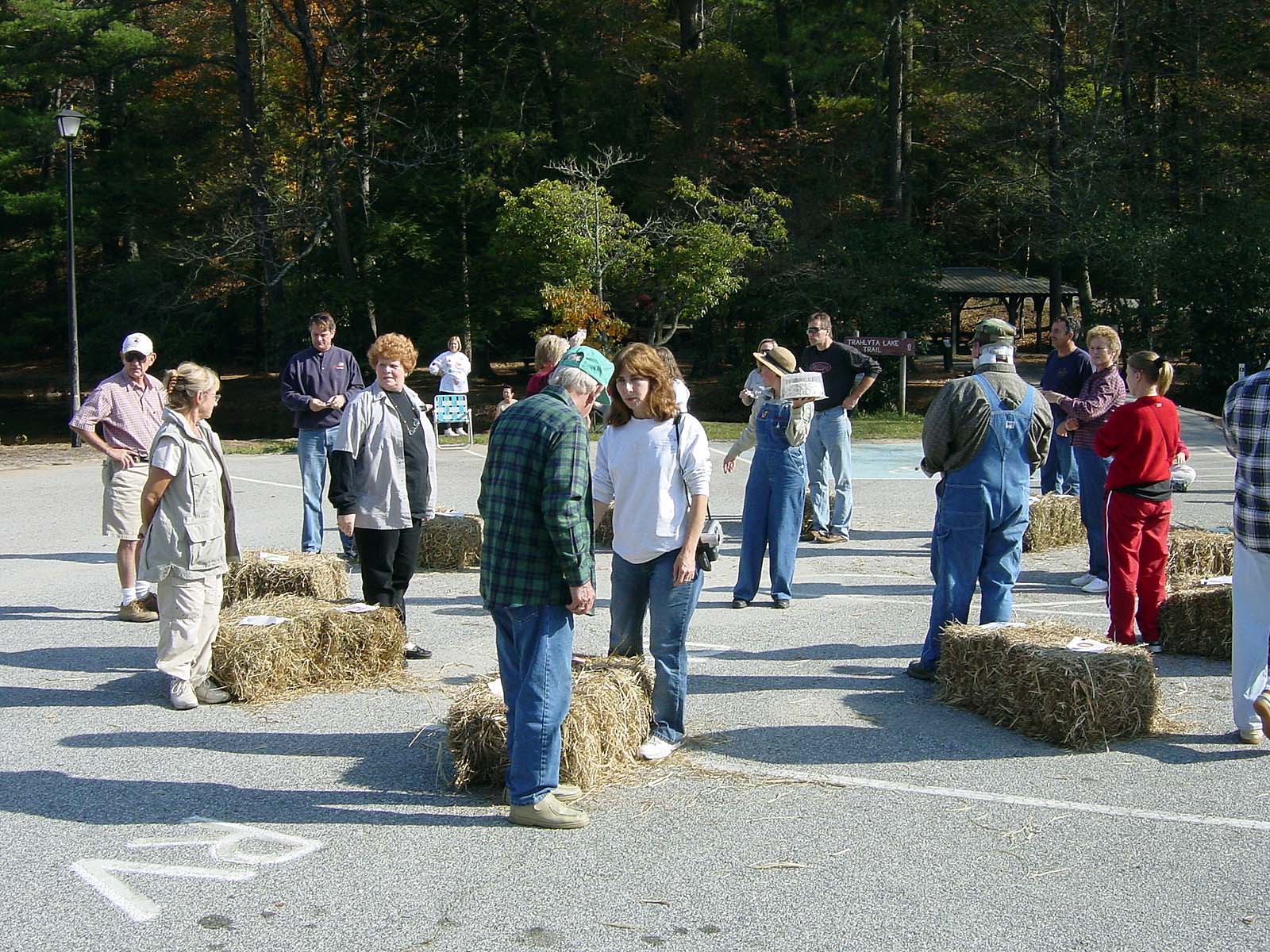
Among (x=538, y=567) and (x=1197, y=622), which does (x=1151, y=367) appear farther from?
(x=538, y=567)

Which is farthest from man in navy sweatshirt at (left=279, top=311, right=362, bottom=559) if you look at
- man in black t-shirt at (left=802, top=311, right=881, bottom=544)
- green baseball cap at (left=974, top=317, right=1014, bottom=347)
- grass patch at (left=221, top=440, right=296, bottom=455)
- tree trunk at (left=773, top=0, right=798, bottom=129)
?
tree trunk at (left=773, top=0, right=798, bottom=129)

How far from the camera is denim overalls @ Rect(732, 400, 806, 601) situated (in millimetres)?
8398

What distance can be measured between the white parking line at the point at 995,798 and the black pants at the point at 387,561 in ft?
7.89

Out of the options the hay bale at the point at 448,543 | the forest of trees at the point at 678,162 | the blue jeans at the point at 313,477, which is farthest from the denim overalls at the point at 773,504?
the forest of trees at the point at 678,162

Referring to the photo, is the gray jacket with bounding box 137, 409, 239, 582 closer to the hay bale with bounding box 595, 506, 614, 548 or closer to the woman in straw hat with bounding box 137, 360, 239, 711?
the woman in straw hat with bounding box 137, 360, 239, 711

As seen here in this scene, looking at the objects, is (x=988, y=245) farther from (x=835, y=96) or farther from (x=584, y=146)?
(x=584, y=146)

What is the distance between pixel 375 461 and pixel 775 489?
9.41 ft

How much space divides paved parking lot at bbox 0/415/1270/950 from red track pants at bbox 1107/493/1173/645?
0.49m

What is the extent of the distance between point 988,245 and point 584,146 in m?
13.8

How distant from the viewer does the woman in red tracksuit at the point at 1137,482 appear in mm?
6941

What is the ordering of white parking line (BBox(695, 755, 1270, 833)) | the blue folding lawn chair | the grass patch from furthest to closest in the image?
the blue folding lawn chair, the grass patch, white parking line (BBox(695, 755, 1270, 833))

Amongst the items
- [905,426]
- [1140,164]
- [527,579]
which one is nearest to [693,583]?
[527,579]

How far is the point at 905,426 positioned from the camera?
2334 cm

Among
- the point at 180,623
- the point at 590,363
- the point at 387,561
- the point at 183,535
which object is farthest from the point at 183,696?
the point at 590,363
